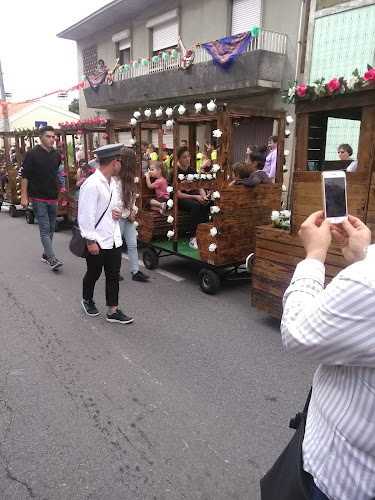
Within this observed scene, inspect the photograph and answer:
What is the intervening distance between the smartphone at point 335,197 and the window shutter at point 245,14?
38.4 feet

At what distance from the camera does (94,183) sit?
3834mm

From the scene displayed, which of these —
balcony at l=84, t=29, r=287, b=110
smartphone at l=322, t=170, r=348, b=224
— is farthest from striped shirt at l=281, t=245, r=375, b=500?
balcony at l=84, t=29, r=287, b=110

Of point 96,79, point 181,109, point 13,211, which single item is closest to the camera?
point 181,109

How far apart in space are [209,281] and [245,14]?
9855mm

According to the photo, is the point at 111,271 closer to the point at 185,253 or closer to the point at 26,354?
the point at 26,354

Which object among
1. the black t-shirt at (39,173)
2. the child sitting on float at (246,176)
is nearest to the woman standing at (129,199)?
the child sitting on float at (246,176)

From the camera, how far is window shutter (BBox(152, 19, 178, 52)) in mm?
14047

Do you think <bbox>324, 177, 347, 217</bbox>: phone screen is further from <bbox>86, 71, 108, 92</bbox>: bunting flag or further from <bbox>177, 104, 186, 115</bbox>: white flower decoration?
<bbox>86, 71, 108, 92</bbox>: bunting flag

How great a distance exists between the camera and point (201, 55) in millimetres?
12102

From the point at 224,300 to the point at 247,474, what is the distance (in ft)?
9.04

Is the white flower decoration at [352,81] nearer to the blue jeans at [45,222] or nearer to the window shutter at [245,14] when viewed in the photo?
the blue jeans at [45,222]

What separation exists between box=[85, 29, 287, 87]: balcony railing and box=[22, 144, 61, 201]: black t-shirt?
7.01 m

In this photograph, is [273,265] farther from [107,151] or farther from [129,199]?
[129,199]

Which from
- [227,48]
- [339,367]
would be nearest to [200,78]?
[227,48]
